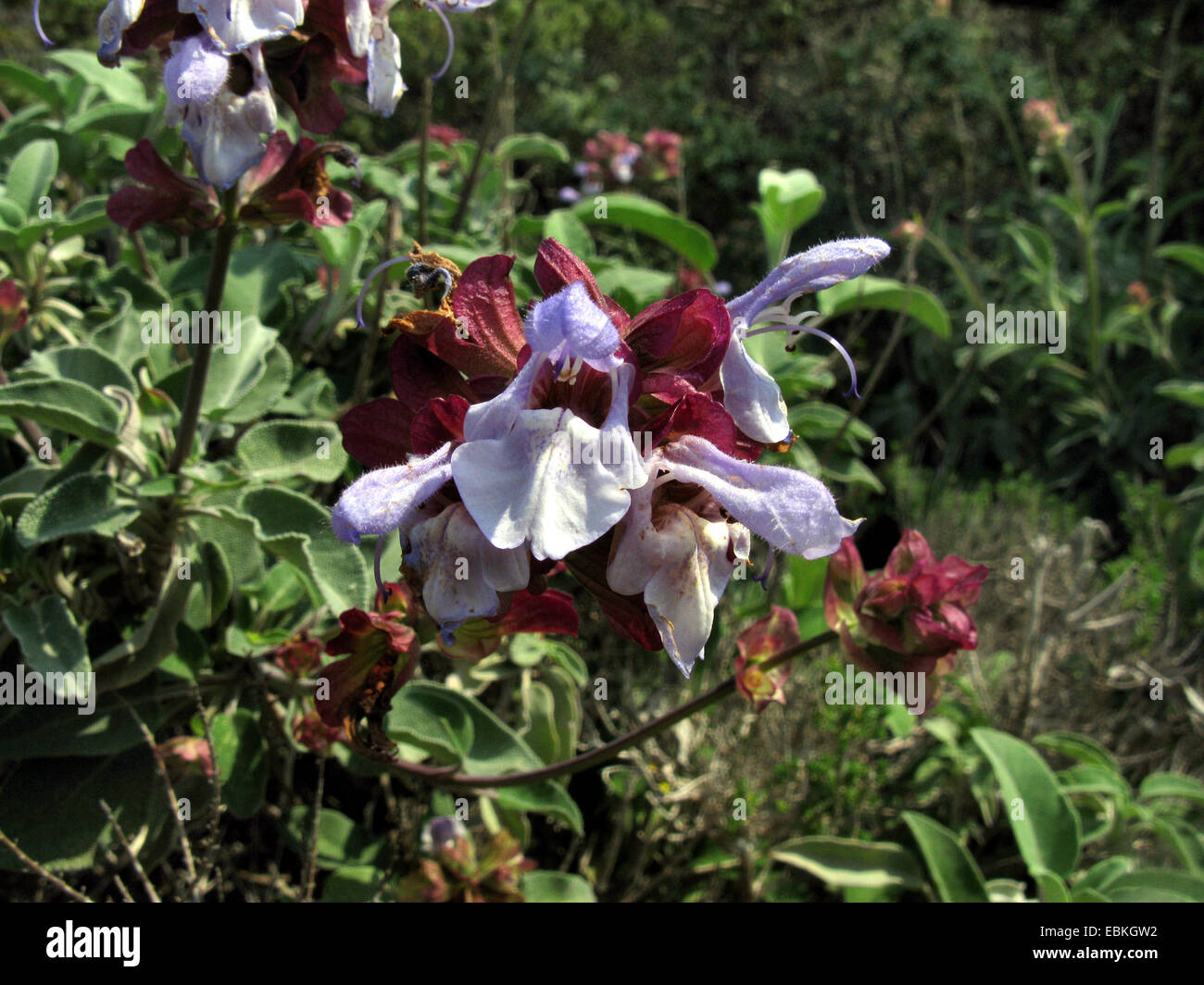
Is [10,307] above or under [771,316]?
above

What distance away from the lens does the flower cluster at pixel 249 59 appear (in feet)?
3.07

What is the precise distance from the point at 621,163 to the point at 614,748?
116 inches

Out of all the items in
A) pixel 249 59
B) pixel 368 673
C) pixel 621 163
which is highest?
pixel 621 163

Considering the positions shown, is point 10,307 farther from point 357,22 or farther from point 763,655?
point 763,655

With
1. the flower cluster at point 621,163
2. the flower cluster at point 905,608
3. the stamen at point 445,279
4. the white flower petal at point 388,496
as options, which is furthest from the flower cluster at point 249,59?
the flower cluster at point 621,163

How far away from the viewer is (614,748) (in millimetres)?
1021

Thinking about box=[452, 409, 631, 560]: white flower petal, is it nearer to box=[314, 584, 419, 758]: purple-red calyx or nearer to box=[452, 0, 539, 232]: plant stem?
box=[314, 584, 419, 758]: purple-red calyx

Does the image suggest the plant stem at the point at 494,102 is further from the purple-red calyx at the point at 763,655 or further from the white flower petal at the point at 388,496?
the white flower petal at the point at 388,496

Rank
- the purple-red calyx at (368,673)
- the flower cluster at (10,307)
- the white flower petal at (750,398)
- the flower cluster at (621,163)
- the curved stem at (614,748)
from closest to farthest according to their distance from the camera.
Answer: the white flower petal at (750,398) → the purple-red calyx at (368,673) → the curved stem at (614,748) → the flower cluster at (10,307) → the flower cluster at (621,163)

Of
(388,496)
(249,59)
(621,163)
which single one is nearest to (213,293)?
(249,59)

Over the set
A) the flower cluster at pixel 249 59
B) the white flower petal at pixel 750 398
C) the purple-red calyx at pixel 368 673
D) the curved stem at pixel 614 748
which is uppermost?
the flower cluster at pixel 249 59

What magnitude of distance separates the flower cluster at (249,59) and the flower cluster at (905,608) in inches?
31.0

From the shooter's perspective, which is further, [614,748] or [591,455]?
[614,748]

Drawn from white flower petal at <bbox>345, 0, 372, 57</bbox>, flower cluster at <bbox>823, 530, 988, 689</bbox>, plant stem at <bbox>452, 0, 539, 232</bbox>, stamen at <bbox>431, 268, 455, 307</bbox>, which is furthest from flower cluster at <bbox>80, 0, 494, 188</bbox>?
flower cluster at <bbox>823, 530, 988, 689</bbox>
